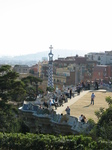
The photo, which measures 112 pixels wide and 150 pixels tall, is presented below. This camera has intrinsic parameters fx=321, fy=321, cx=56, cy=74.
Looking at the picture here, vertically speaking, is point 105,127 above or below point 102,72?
below

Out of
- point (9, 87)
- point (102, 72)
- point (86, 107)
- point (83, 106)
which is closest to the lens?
point (86, 107)

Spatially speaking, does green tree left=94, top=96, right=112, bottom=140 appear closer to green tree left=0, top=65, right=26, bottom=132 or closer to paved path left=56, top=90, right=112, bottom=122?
paved path left=56, top=90, right=112, bottom=122

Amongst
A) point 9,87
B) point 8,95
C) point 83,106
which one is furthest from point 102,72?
point 83,106

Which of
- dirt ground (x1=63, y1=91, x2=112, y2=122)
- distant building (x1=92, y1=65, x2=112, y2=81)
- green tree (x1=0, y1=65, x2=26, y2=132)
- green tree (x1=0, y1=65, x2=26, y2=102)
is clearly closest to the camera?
dirt ground (x1=63, y1=91, x2=112, y2=122)

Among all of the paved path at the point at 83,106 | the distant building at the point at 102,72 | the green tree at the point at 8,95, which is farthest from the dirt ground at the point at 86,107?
the distant building at the point at 102,72

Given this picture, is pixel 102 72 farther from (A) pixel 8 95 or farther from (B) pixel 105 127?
(B) pixel 105 127

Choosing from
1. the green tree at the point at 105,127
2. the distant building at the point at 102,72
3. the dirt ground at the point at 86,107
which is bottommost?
the dirt ground at the point at 86,107

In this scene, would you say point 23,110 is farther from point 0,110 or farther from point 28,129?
point 0,110

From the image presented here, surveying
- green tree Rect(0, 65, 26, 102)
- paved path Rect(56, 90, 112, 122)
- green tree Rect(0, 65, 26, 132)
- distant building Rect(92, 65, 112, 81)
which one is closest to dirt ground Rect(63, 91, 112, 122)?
paved path Rect(56, 90, 112, 122)

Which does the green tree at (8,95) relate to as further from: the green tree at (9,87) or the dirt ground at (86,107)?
the dirt ground at (86,107)

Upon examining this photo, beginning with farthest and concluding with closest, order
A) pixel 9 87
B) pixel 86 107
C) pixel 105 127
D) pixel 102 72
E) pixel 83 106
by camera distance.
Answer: pixel 102 72, pixel 9 87, pixel 83 106, pixel 86 107, pixel 105 127

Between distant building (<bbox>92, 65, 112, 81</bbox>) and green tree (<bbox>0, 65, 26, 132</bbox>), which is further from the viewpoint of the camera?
distant building (<bbox>92, 65, 112, 81</bbox>)

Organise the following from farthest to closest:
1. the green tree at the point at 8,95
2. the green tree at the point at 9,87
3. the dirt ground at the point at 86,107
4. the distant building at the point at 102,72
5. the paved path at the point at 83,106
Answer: the distant building at the point at 102,72 → the green tree at the point at 9,87 → the green tree at the point at 8,95 → the paved path at the point at 83,106 → the dirt ground at the point at 86,107

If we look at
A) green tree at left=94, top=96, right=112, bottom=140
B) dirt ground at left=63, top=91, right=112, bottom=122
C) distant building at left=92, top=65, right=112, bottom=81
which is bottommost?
dirt ground at left=63, top=91, right=112, bottom=122
